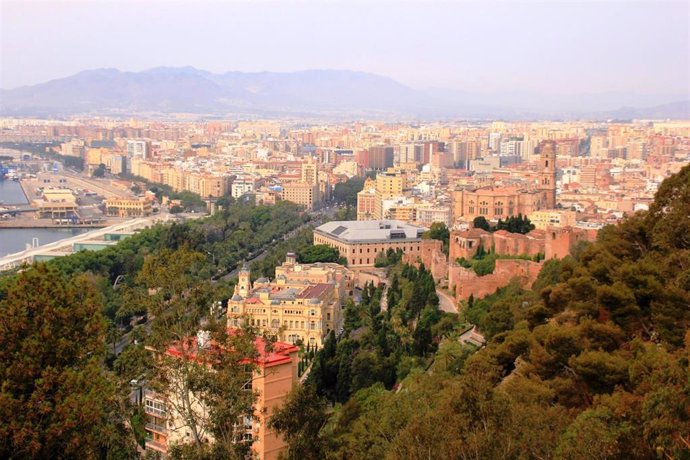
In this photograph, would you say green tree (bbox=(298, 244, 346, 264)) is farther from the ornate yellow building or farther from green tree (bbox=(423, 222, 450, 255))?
the ornate yellow building

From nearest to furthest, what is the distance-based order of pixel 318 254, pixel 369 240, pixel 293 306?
pixel 293 306 → pixel 318 254 → pixel 369 240

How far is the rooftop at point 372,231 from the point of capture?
19522mm

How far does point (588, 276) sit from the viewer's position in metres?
7.93

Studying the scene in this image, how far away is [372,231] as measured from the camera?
65.1ft

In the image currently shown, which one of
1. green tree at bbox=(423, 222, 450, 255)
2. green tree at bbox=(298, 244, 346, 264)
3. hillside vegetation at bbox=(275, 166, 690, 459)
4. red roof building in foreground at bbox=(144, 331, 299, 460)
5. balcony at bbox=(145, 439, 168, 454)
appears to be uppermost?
hillside vegetation at bbox=(275, 166, 690, 459)

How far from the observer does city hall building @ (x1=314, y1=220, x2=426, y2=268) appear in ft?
63.1

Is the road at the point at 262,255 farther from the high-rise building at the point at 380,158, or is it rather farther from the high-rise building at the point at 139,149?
the high-rise building at the point at 139,149

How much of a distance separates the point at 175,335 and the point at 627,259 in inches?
166

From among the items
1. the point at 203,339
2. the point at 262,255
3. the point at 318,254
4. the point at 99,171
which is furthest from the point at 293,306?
the point at 99,171

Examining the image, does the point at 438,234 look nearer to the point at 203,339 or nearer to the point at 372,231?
the point at 372,231

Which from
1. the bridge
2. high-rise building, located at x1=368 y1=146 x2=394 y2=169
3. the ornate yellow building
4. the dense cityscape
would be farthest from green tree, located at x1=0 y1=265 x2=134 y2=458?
high-rise building, located at x1=368 y1=146 x2=394 y2=169

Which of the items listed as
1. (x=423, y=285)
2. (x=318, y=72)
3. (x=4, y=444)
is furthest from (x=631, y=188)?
(x=318, y=72)

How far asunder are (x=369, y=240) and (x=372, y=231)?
1.51 ft

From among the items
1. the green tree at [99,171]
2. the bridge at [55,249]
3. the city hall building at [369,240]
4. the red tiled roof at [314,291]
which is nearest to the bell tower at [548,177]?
the city hall building at [369,240]
